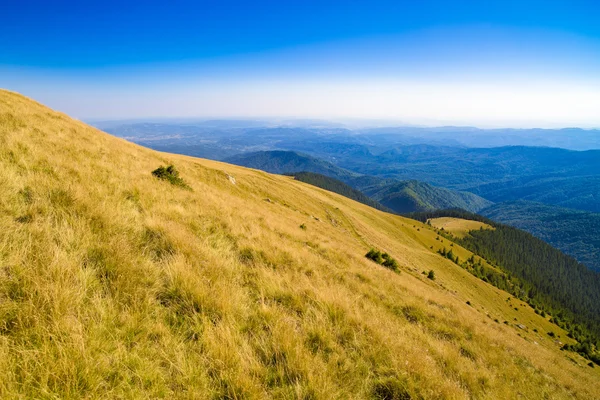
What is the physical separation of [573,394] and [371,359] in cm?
1073

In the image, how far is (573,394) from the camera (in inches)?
375

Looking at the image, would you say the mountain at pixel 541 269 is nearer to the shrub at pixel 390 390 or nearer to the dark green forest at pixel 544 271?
the dark green forest at pixel 544 271

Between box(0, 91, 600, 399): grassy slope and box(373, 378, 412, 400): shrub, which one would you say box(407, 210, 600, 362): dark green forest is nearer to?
box(0, 91, 600, 399): grassy slope

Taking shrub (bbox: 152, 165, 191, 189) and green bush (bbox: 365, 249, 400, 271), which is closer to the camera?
shrub (bbox: 152, 165, 191, 189)

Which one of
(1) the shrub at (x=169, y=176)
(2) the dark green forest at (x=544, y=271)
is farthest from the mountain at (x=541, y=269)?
(1) the shrub at (x=169, y=176)

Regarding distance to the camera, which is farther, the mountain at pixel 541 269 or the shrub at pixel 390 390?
the mountain at pixel 541 269

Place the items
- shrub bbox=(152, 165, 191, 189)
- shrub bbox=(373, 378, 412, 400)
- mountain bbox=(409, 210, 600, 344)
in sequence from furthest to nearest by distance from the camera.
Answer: mountain bbox=(409, 210, 600, 344)
shrub bbox=(152, 165, 191, 189)
shrub bbox=(373, 378, 412, 400)

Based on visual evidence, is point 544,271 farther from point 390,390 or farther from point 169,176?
point 390,390

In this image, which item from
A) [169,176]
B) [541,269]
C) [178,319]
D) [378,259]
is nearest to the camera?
[178,319]

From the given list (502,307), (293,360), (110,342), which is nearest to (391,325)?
(293,360)

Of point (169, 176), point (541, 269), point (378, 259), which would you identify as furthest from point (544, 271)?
point (169, 176)

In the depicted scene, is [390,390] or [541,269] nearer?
[390,390]

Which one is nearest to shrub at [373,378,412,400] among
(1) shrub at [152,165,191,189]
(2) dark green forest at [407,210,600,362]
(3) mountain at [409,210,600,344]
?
(1) shrub at [152,165,191,189]

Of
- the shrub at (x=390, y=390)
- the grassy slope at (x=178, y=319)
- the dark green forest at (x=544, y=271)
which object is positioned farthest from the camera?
the dark green forest at (x=544, y=271)
